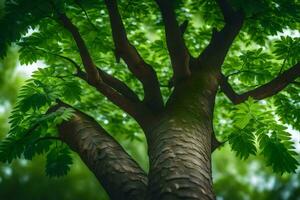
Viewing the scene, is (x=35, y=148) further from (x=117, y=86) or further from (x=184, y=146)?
(x=184, y=146)

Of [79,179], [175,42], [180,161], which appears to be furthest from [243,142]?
[79,179]

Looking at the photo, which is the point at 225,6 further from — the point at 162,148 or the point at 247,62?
the point at 162,148

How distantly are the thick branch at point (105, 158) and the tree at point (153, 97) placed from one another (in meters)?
0.01

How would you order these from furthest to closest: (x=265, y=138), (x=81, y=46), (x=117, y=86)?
(x=117, y=86) → (x=265, y=138) → (x=81, y=46)

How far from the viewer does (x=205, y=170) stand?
11.3 feet

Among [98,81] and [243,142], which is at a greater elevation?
[98,81]

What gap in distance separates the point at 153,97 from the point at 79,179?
940 cm

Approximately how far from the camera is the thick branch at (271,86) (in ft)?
13.6

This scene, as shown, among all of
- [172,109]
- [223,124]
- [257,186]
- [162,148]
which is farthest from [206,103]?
[257,186]

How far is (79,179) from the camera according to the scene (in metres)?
13.0

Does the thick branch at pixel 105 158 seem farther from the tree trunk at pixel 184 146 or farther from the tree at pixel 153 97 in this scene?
the tree trunk at pixel 184 146

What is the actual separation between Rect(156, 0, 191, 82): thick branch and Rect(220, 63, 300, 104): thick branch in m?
0.52

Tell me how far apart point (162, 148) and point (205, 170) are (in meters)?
0.39

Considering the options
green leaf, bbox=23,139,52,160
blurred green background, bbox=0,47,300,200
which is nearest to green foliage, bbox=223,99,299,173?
green leaf, bbox=23,139,52,160
